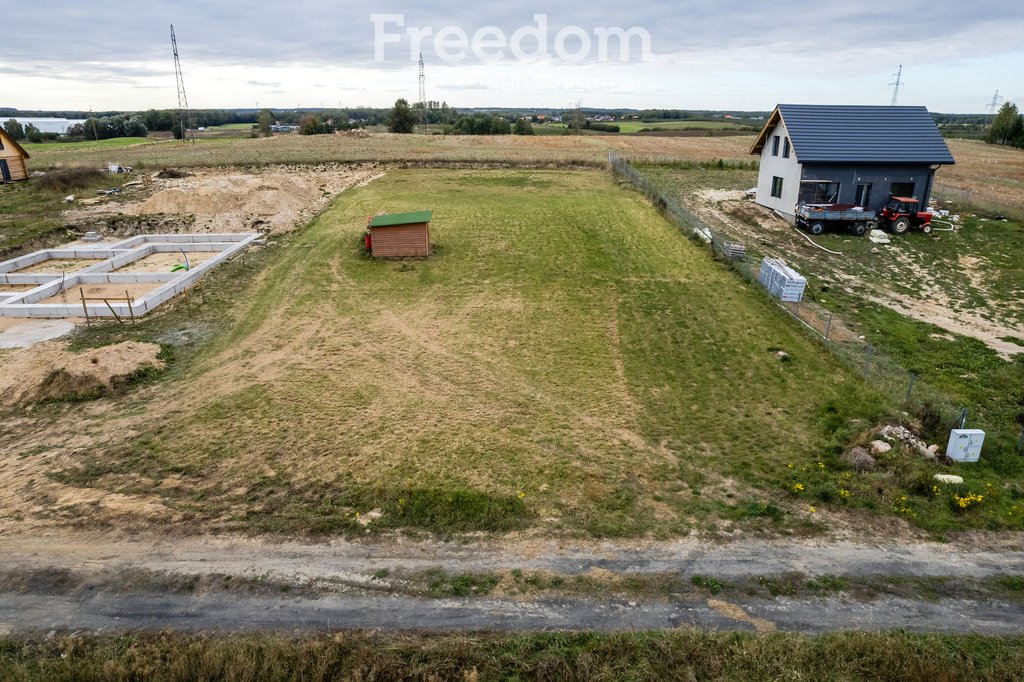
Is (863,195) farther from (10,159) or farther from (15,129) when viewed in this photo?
(15,129)

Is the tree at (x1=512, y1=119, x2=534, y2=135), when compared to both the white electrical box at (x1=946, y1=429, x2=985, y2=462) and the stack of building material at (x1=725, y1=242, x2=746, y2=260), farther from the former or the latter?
the white electrical box at (x1=946, y1=429, x2=985, y2=462)

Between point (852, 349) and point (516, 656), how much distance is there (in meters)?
12.9

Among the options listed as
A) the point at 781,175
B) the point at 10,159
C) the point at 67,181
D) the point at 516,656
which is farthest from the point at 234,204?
the point at 516,656

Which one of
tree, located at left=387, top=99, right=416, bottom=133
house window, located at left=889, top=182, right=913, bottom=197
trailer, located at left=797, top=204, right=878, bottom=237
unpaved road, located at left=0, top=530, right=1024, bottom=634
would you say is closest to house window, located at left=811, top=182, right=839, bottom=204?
trailer, located at left=797, top=204, right=878, bottom=237

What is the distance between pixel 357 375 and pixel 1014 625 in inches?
488

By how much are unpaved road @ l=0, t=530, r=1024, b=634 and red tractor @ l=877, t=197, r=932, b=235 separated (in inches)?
870

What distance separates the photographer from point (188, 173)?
4384 centimetres

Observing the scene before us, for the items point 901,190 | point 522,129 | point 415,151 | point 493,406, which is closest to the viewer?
point 493,406

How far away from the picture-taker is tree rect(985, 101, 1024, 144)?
71.3 meters

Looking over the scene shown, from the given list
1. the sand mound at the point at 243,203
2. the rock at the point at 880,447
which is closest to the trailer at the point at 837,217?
the rock at the point at 880,447

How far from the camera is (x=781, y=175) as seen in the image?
3062 centimetres

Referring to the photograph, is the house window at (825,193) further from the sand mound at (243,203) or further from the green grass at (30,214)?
the green grass at (30,214)

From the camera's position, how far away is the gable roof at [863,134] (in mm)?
28094

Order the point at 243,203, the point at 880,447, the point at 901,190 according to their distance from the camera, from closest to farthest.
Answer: the point at 880,447 → the point at 901,190 → the point at 243,203
